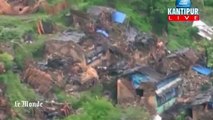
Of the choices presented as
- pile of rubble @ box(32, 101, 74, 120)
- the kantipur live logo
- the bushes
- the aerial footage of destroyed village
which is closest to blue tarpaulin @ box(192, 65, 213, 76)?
the aerial footage of destroyed village

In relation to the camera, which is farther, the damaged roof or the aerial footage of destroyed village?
the damaged roof

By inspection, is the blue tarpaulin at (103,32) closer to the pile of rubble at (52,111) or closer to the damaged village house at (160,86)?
the damaged village house at (160,86)

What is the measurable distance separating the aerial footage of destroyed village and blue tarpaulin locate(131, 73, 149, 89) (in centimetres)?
4

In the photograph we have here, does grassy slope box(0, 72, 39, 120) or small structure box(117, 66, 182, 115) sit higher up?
grassy slope box(0, 72, 39, 120)

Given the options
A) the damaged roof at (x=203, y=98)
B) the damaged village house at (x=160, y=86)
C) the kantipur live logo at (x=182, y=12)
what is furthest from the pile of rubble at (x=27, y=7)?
the damaged roof at (x=203, y=98)

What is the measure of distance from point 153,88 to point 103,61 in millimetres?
3548

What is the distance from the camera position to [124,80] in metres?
27.8

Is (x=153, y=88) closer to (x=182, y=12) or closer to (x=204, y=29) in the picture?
(x=182, y=12)

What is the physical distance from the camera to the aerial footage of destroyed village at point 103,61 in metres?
26.6

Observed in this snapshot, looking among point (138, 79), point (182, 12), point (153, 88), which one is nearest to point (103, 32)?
point (182, 12)

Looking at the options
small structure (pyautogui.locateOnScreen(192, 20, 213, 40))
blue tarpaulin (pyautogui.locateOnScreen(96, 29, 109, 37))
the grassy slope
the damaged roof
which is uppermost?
the grassy slope

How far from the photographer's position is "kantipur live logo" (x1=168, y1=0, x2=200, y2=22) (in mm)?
34375

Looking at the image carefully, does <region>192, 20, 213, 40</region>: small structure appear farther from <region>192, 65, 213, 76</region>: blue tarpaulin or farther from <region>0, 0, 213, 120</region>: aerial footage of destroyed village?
<region>192, 65, 213, 76</region>: blue tarpaulin

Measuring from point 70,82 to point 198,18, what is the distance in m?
11.9
